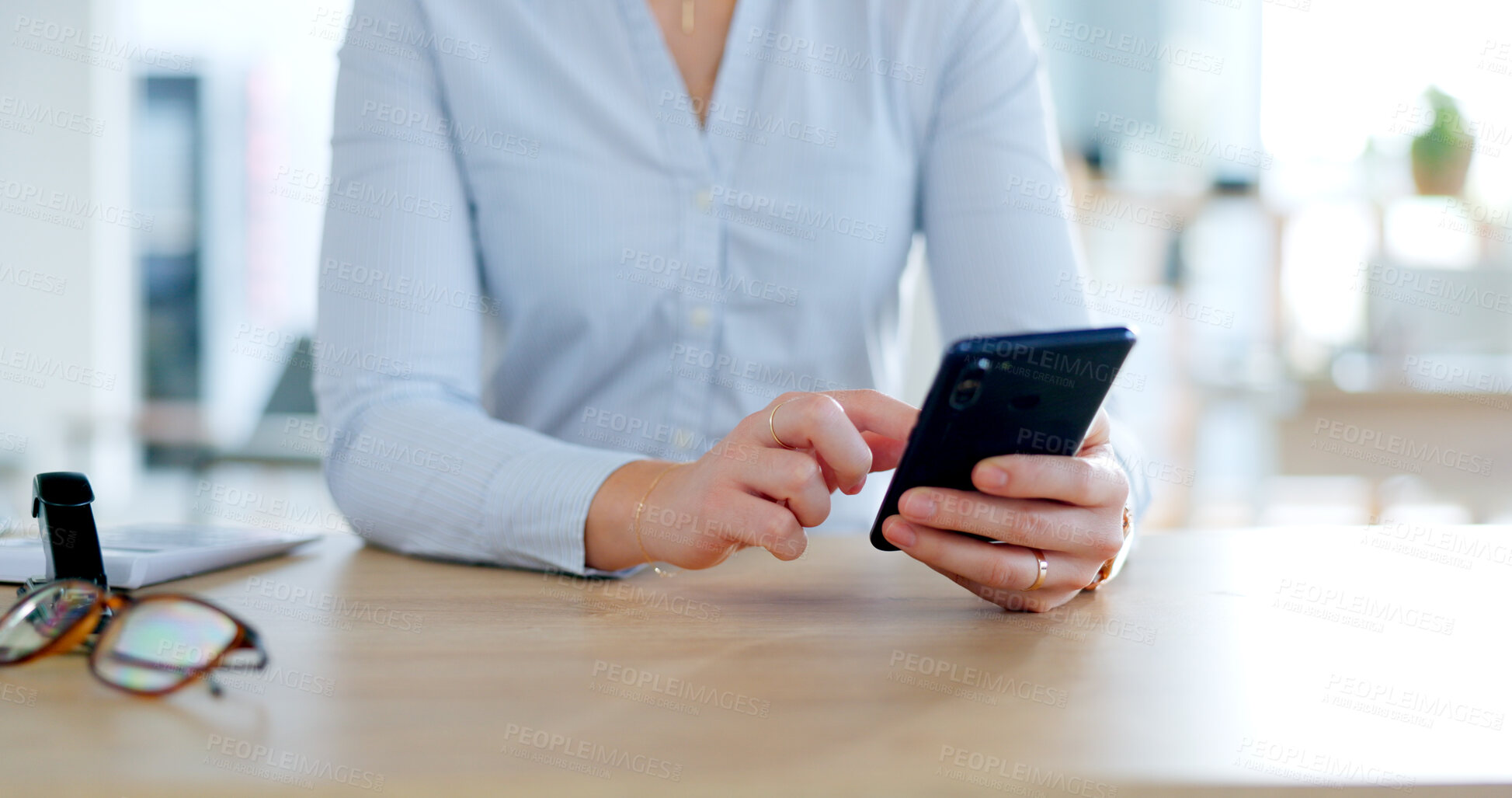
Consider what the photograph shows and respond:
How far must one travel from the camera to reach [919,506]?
0.58 metres

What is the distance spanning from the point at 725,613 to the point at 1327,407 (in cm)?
273

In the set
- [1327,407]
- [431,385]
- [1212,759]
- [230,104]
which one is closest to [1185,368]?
[1327,407]

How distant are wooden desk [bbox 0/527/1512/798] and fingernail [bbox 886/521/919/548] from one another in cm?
4

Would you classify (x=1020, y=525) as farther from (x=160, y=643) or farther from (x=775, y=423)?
(x=160, y=643)

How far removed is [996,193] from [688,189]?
0.29 meters

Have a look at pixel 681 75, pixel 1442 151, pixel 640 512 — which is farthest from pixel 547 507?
pixel 1442 151

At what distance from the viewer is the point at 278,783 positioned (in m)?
0.35

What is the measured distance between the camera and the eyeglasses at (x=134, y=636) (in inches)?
17.1

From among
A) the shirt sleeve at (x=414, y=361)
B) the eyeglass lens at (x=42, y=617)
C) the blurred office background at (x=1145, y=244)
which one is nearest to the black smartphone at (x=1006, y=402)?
the shirt sleeve at (x=414, y=361)

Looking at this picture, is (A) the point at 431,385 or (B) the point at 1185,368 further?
(B) the point at 1185,368

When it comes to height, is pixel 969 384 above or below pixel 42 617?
above

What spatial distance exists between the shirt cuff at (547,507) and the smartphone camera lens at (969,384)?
298mm

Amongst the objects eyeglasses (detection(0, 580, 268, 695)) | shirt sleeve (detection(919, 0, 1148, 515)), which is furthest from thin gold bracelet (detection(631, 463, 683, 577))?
shirt sleeve (detection(919, 0, 1148, 515))

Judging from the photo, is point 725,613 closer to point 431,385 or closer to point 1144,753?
point 1144,753
